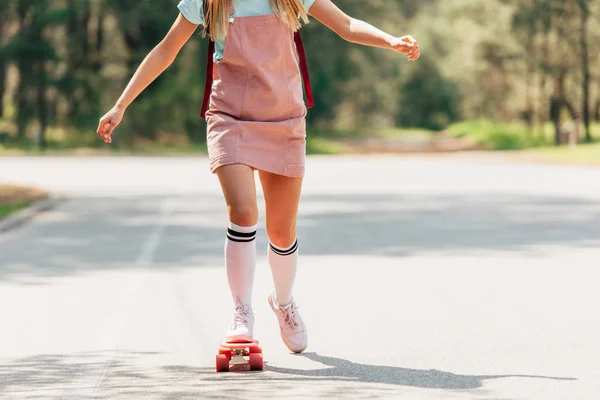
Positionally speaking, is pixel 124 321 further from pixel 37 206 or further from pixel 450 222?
pixel 37 206

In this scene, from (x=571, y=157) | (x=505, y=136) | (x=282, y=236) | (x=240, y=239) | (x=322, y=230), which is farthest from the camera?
(x=505, y=136)

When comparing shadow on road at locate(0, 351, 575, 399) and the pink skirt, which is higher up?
the pink skirt

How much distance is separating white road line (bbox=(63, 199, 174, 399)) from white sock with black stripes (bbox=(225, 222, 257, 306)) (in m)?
0.75

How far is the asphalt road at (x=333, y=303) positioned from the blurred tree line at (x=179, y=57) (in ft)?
93.3

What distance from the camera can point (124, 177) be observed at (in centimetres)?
2819

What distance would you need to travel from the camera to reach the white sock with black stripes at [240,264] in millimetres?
6004

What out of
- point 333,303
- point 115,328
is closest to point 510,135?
point 333,303

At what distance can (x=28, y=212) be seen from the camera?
56.0 feet

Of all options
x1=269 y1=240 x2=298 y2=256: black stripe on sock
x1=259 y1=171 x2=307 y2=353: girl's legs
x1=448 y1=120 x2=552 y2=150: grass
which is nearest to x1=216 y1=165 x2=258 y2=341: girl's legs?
x1=259 y1=171 x2=307 y2=353: girl's legs

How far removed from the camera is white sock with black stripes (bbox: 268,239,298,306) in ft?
20.9

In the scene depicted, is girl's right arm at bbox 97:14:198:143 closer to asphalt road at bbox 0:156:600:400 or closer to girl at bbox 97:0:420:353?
girl at bbox 97:0:420:353

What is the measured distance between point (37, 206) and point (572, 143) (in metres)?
33.7

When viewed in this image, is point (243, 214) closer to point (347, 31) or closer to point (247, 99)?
point (247, 99)

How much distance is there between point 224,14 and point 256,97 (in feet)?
1.35
